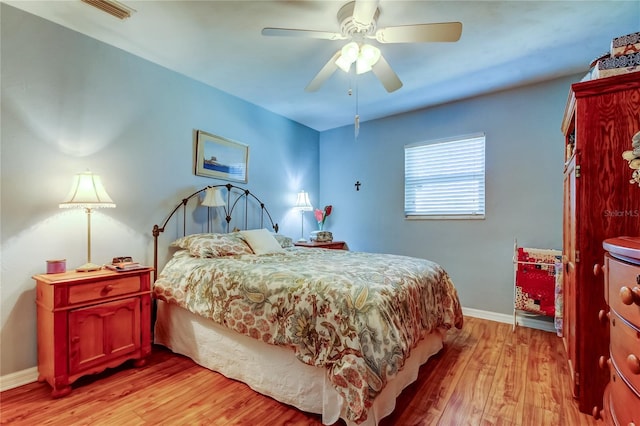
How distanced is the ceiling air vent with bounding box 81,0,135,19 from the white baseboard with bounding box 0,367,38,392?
254 centimetres

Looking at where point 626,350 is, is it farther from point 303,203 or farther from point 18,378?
point 303,203

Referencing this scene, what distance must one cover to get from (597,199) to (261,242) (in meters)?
2.55

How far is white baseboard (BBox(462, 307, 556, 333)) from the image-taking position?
3.00 m

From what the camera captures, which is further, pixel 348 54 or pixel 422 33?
pixel 348 54

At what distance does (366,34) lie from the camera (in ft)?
6.57

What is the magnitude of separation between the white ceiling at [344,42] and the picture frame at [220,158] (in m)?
0.61

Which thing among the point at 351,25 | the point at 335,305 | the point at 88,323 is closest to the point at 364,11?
the point at 351,25

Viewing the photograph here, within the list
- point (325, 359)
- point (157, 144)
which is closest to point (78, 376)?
point (325, 359)

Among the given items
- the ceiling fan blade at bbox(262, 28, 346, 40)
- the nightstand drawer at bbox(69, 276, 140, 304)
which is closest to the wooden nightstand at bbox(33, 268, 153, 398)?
the nightstand drawer at bbox(69, 276, 140, 304)

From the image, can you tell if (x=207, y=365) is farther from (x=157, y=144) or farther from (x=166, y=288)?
(x=157, y=144)

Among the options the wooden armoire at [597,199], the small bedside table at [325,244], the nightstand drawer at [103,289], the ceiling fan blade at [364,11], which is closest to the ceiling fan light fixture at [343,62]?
the ceiling fan blade at [364,11]

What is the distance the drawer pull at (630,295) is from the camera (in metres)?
0.80

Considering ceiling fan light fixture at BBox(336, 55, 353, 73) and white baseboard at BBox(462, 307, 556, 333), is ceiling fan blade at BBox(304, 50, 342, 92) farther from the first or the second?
white baseboard at BBox(462, 307, 556, 333)

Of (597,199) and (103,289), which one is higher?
(597,199)
